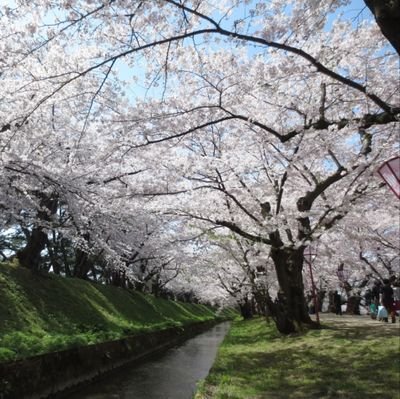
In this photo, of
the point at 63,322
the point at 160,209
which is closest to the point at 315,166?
the point at 160,209

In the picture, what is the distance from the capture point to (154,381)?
11086mm

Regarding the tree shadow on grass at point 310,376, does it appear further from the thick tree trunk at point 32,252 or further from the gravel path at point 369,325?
the thick tree trunk at point 32,252

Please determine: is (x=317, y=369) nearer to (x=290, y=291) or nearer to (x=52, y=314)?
(x=290, y=291)

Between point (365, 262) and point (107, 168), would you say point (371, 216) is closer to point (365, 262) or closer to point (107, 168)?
point (365, 262)

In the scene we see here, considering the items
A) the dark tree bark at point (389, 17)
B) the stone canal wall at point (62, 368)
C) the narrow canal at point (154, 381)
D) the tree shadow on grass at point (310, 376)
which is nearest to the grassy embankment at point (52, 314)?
the stone canal wall at point (62, 368)

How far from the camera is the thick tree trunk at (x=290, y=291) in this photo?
13.5 m

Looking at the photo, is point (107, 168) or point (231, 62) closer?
point (231, 62)

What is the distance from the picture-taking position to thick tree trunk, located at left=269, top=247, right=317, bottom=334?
44.1 feet

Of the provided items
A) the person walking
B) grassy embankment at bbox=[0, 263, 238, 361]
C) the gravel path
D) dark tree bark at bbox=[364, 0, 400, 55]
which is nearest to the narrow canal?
grassy embankment at bbox=[0, 263, 238, 361]

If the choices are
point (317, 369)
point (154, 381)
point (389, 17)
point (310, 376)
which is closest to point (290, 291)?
point (317, 369)

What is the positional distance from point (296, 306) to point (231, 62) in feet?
30.4

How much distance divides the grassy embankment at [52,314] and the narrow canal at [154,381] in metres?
1.15

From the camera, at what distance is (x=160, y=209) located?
14.5 metres

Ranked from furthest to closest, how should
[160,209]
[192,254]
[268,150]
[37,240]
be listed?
[192,254], [37,240], [160,209], [268,150]
